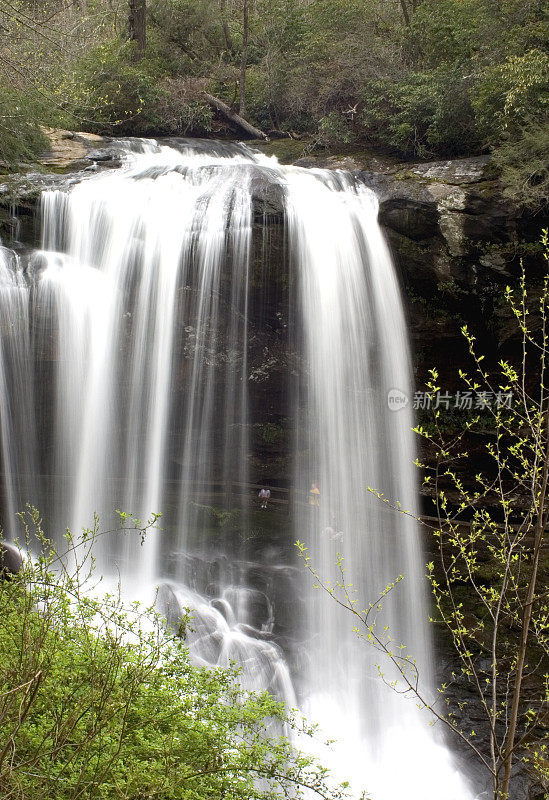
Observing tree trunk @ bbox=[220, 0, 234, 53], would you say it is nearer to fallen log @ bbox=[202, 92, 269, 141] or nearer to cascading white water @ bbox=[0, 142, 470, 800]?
fallen log @ bbox=[202, 92, 269, 141]

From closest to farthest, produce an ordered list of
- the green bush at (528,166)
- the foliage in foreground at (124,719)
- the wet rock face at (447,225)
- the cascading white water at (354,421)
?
the foliage in foreground at (124,719) < the green bush at (528,166) < the cascading white water at (354,421) < the wet rock face at (447,225)

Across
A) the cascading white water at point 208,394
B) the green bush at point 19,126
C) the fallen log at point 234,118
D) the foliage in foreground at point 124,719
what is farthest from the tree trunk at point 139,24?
the foliage in foreground at point 124,719

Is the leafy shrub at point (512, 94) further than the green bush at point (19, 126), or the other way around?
the green bush at point (19, 126)

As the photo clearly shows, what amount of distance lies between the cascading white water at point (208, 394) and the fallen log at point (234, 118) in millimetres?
6159

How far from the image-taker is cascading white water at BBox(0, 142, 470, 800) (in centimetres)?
852

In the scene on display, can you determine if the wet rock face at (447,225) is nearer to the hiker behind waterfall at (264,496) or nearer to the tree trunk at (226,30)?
the hiker behind waterfall at (264,496)

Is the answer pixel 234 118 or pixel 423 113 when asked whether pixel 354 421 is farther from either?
pixel 234 118

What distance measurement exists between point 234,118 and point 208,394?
375 inches

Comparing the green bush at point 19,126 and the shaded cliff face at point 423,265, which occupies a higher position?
the green bush at point 19,126

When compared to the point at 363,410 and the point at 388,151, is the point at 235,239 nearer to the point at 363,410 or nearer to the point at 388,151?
the point at 363,410

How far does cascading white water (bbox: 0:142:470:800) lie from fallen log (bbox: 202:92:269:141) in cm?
616

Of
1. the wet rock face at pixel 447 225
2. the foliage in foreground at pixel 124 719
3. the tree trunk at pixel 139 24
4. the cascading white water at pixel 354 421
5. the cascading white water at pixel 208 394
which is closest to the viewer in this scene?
the foliage in foreground at pixel 124 719

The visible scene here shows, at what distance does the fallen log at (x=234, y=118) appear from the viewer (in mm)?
15602

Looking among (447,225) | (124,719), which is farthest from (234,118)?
(124,719)
